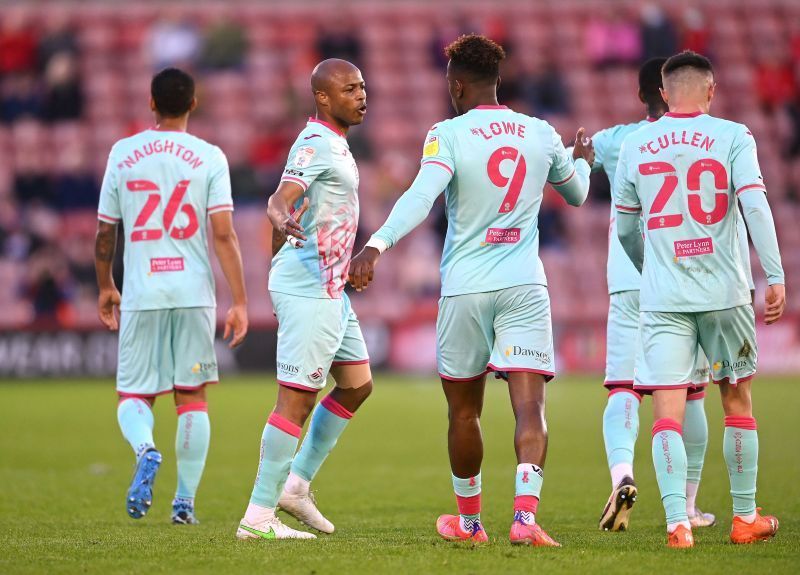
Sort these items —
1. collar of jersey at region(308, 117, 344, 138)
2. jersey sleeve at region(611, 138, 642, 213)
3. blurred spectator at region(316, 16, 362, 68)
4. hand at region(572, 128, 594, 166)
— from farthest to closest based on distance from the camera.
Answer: blurred spectator at region(316, 16, 362, 68)
hand at region(572, 128, 594, 166)
collar of jersey at region(308, 117, 344, 138)
jersey sleeve at region(611, 138, 642, 213)

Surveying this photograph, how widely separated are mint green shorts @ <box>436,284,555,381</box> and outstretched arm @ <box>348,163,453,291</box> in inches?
19.6

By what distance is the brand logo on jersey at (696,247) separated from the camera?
19.8ft

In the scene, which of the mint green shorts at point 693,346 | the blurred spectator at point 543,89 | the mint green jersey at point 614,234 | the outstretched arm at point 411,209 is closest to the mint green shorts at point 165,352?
the outstretched arm at point 411,209

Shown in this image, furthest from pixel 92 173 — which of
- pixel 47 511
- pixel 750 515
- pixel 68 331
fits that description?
pixel 750 515

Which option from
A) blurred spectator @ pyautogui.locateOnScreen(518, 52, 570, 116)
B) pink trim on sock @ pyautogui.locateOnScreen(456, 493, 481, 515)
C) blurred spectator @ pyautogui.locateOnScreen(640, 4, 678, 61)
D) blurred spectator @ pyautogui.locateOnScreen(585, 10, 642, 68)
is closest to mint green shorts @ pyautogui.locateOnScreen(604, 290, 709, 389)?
pink trim on sock @ pyautogui.locateOnScreen(456, 493, 481, 515)

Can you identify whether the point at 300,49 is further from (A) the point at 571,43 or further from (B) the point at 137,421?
(B) the point at 137,421

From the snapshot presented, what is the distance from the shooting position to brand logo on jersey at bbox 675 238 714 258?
6.03 m

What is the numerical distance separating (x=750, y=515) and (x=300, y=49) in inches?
774

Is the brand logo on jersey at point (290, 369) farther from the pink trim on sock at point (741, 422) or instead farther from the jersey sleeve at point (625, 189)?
the pink trim on sock at point (741, 422)

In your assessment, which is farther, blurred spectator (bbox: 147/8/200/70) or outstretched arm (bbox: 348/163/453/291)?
blurred spectator (bbox: 147/8/200/70)

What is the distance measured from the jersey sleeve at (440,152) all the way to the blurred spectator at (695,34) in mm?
19176

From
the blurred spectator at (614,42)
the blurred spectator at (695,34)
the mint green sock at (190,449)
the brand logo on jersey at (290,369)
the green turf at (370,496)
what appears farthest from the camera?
the blurred spectator at (614,42)

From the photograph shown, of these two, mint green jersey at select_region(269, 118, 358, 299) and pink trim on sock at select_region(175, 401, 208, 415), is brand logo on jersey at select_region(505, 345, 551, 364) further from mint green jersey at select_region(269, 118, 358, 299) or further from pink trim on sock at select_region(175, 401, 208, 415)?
pink trim on sock at select_region(175, 401, 208, 415)

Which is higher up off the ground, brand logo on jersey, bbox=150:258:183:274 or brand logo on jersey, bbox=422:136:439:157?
brand logo on jersey, bbox=422:136:439:157
